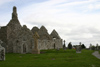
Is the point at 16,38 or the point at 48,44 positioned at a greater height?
the point at 16,38

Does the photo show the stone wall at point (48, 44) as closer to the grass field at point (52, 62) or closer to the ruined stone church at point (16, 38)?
the ruined stone church at point (16, 38)

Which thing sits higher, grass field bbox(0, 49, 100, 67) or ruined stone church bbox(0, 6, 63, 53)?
ruined stone church bbox(0, 6, 63, 53)

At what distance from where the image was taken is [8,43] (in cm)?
4175

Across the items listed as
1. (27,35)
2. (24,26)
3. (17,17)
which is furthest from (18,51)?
(17,17)

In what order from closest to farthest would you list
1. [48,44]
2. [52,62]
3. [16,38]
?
[52,62] < [16,38] < [48,44]

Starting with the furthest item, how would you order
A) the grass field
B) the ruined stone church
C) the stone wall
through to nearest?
the stone wall → the ruined stone church → the grass field

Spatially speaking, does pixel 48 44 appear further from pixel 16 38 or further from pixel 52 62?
pixel 52 62

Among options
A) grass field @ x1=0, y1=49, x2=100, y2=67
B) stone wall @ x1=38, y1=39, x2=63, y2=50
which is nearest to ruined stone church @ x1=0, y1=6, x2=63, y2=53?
stone wall @ x1=38, y1=39, x2=63, y2=50

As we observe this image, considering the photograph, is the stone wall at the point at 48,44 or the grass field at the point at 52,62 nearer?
the grass field at the point at 52,62

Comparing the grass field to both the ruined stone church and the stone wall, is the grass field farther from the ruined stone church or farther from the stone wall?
the stone wall

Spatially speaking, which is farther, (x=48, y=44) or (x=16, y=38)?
(x=48, y=44)

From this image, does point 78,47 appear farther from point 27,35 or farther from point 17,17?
point 17,17

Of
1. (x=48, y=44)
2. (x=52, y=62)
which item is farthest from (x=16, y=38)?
(x=52, y=62)

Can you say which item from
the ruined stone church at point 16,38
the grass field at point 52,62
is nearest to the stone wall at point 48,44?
the ruined stone church at point 16,38
